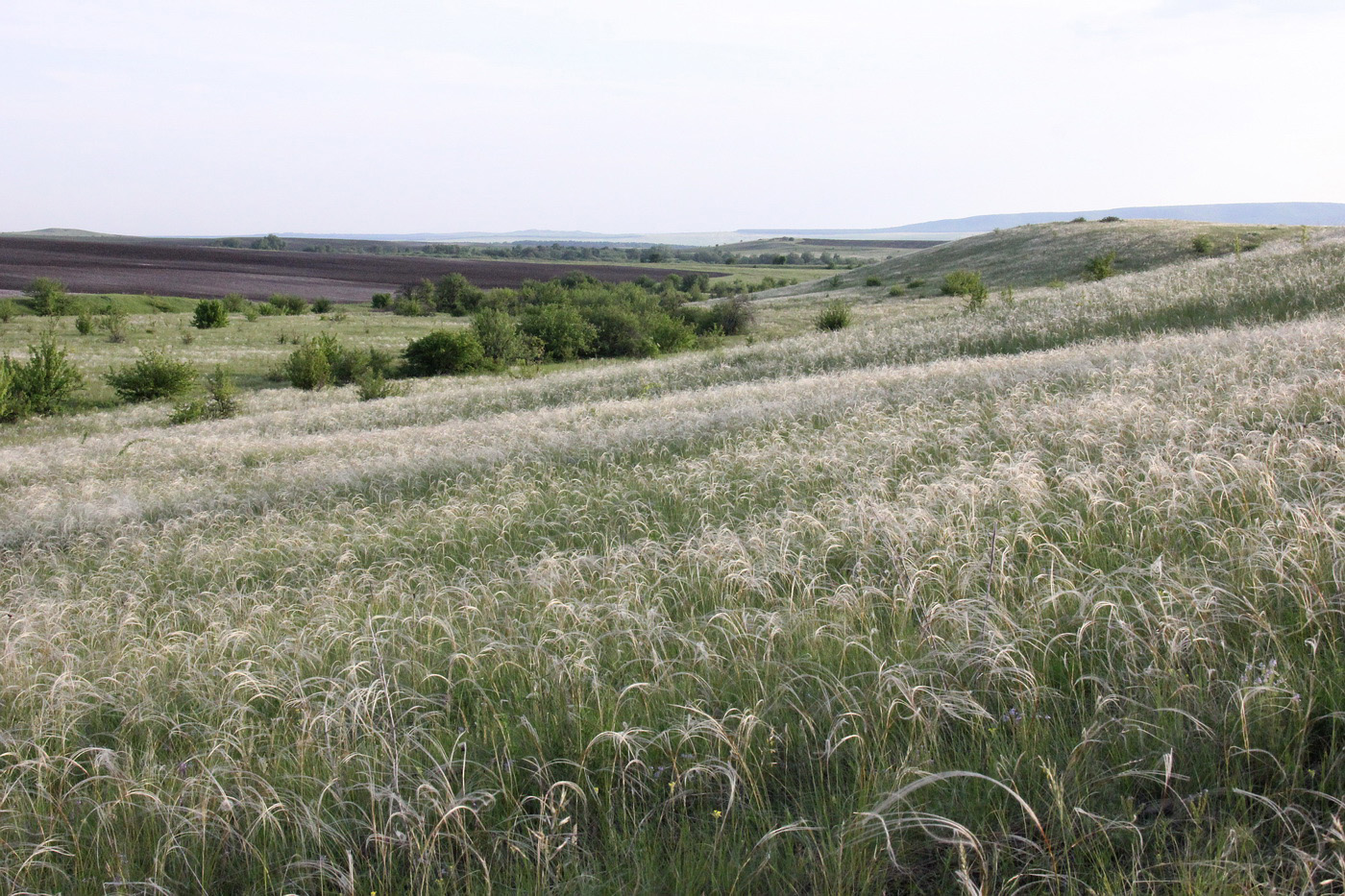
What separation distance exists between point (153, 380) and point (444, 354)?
10.9m

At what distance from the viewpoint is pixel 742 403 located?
1305cm

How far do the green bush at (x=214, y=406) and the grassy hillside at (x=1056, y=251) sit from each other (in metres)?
36.3

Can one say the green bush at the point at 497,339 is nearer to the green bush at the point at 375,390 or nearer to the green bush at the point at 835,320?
the green bush at the point at 375,390

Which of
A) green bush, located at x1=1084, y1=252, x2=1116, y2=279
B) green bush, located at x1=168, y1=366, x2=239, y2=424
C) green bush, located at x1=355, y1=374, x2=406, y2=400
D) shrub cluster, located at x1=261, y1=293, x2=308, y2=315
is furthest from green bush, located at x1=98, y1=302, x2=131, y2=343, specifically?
green bush, located at x1=1084, y1=252, x2=1116, y2=279

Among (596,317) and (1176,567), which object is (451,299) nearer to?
(596,317)

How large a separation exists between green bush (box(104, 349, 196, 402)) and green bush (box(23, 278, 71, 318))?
79.2 feet

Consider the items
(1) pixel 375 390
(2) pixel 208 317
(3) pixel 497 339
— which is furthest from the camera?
(2) pixel 208 317

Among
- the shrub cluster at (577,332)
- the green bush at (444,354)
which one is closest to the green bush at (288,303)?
the shrub cluster at (577,332)

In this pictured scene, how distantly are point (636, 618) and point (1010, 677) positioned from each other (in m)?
1.57

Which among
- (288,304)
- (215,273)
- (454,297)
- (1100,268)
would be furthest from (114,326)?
(1100,268)

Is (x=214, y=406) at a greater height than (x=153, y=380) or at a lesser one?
lesser

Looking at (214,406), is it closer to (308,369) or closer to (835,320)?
(308,369)

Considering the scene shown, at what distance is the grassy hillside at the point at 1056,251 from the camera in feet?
140

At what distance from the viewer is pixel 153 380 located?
27.4 metres
